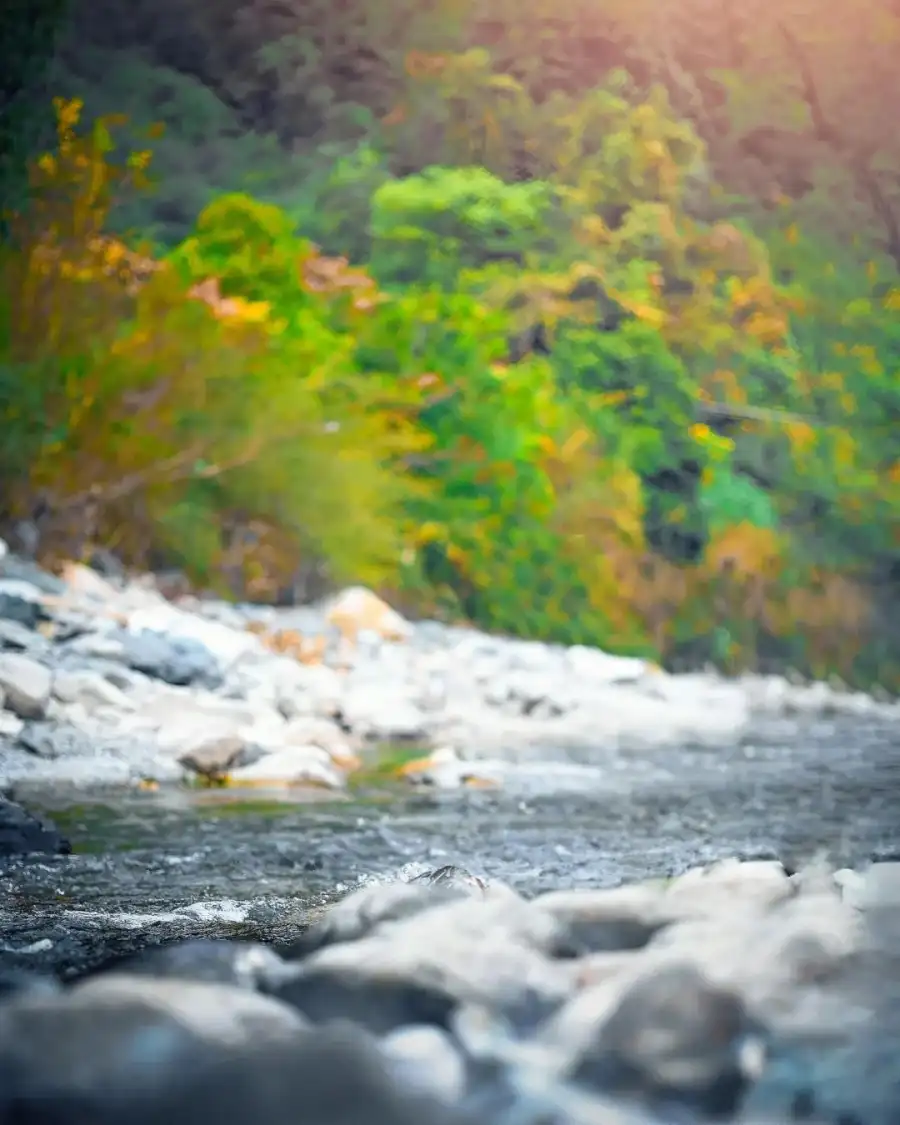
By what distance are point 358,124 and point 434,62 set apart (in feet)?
1.45

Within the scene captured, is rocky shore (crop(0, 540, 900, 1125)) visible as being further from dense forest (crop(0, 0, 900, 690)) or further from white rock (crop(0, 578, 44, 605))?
dense forest (crop(0, 0, 900, 690))

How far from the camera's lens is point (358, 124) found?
506cm

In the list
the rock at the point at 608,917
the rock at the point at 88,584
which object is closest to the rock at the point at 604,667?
Answer: the rock at the point at 88,584

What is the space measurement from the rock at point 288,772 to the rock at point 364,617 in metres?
2.14

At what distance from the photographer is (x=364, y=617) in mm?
5449

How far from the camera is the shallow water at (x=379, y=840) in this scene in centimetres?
200

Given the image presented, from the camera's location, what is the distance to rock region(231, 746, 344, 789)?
9.91ft

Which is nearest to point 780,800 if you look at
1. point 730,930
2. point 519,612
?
point 730,930

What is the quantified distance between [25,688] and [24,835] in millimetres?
933

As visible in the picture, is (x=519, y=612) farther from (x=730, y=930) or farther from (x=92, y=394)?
(x=730, y=930)

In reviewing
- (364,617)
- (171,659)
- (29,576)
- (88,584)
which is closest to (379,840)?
(171,659)

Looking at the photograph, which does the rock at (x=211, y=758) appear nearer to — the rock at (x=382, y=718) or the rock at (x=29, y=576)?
the rock at (x=382, y=718)

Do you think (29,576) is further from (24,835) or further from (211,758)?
(24,835)

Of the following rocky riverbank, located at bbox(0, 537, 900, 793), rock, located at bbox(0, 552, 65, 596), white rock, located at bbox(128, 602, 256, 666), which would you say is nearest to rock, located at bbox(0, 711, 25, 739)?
rocky riverbank, located at bbox(0, 537, 900, 793)
